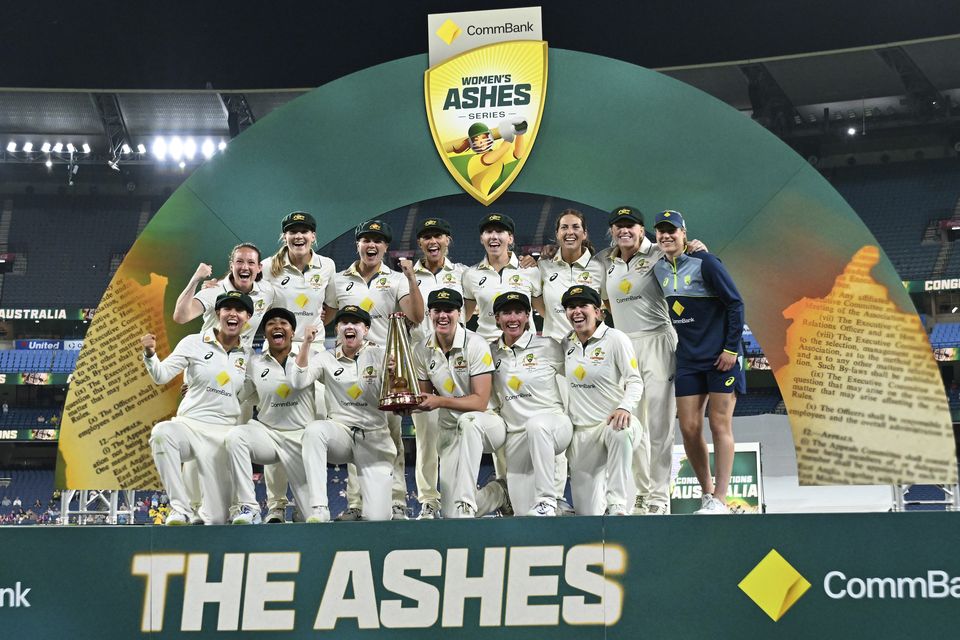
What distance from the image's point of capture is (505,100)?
8.62m

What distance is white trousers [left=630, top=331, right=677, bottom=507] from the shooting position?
22.7 ft

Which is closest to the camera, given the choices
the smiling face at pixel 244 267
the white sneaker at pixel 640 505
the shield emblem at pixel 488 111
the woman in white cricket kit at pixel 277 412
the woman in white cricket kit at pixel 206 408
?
the woman in white cricket kit at pixel 206 408

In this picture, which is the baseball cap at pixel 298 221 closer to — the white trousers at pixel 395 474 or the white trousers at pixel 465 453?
the white trousers at pixel 395 474

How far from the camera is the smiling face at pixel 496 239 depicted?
24.1ft

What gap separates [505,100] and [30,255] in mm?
25656

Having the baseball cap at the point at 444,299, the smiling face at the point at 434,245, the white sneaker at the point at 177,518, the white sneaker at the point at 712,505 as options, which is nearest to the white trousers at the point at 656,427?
the white sneaker at the point at 712,505

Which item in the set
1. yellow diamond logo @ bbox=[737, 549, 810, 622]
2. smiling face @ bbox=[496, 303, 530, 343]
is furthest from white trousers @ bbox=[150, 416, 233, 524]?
yellow diamond logo @ bbox=[737, 549, 810, 622]

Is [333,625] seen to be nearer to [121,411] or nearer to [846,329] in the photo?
[121,411]

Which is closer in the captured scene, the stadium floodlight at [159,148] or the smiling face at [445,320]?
the smiling face at [445,320]

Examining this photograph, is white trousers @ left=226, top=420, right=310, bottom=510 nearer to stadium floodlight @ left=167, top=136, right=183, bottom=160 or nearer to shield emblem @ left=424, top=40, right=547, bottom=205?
shield emblem @ left=424, top=40, right=547, bottom=205

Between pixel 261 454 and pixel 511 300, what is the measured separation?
6.44 feet

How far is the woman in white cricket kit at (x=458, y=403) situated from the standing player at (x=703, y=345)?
1301 mm

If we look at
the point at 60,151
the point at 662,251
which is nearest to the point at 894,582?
the point at 662,251

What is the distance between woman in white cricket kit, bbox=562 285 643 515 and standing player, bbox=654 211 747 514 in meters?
0.39
